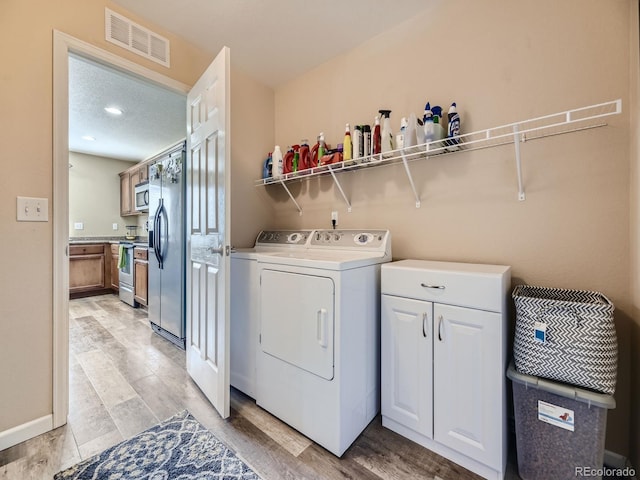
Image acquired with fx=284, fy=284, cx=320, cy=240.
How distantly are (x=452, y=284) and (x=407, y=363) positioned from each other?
0.49 metres

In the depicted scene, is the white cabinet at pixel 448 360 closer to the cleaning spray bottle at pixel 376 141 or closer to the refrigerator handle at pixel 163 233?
the cleaning spray bottle at pixel 376 141

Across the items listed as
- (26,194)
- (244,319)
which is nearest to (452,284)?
(244,319)

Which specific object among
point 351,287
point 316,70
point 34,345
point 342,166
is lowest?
point 34,345

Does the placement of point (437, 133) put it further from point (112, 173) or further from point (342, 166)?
point (112, 173)

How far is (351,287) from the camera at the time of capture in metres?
1.42

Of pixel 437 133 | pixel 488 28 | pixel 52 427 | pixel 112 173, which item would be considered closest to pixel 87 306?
pixel 112 173

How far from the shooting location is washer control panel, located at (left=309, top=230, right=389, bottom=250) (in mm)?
1789

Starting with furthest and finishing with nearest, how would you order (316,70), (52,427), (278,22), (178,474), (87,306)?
(87,306)
(316,70)
(278,22)
(52,427)
(178,474)

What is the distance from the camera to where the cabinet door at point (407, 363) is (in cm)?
140

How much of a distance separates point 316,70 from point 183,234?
187 cm

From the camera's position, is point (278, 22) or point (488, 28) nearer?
point (488, 28)

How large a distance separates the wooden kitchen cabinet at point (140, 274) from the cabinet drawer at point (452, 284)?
10.4 ft

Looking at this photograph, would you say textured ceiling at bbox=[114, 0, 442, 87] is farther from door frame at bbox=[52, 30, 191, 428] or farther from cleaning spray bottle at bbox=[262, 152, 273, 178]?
cleaning spray bottle at bbox=[262, 152, 273, 178]

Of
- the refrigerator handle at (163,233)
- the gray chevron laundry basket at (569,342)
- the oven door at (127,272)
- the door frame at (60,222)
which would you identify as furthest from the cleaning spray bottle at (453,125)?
the oven door at (127,272)
